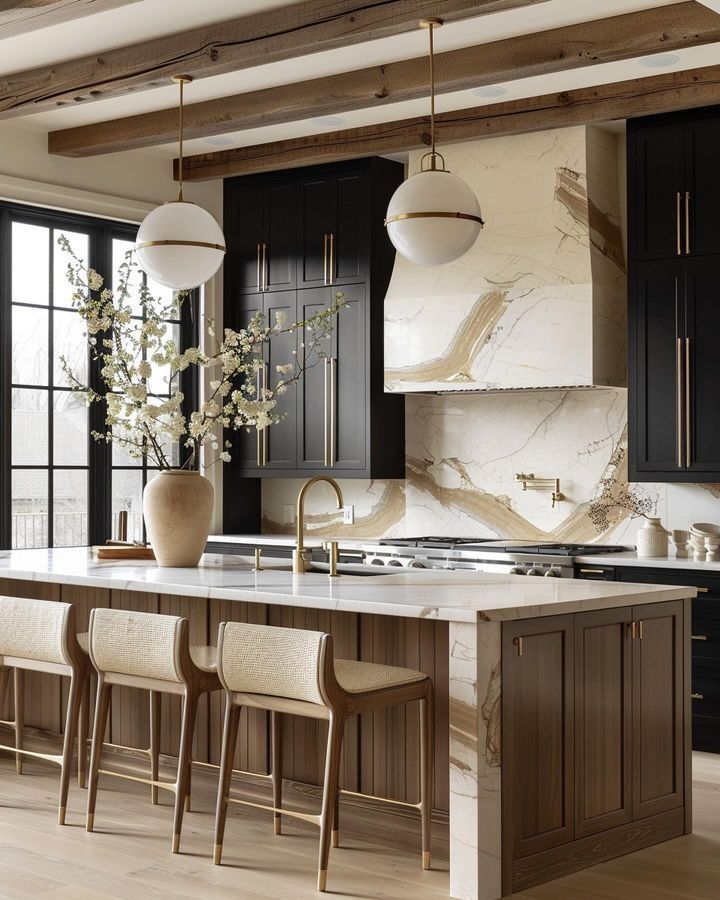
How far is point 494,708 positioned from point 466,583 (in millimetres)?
703

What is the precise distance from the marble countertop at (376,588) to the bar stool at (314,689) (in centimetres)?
18

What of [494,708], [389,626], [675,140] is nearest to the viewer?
[494,708]

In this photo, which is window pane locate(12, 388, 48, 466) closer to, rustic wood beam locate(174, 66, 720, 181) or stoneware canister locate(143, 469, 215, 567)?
rustic wood beam locate(174, 66, 720, 181)

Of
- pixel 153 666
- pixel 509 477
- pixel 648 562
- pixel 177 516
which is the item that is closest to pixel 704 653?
pixel 648 562

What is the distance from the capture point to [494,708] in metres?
3.40

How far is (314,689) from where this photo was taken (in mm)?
3438

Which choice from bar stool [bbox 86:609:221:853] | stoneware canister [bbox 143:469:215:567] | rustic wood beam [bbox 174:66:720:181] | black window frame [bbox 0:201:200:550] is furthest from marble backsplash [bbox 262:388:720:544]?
bar stool [bbox 86:609:221:853]

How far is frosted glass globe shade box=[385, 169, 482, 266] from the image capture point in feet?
12.5

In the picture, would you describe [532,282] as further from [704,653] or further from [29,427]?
[29,427]

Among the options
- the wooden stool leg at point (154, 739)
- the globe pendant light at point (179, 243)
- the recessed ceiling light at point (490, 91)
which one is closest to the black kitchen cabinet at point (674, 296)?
the recessed ceiling light at point (490, 91)

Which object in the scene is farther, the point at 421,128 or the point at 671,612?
the point at 421,128

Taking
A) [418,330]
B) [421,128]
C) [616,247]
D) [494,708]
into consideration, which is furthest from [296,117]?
[494,708]

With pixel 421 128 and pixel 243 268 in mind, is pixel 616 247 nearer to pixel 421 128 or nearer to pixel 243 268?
pixel 421 128

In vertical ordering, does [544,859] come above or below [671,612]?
below
